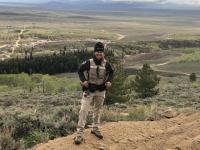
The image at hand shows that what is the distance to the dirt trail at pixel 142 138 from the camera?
9.69 metres

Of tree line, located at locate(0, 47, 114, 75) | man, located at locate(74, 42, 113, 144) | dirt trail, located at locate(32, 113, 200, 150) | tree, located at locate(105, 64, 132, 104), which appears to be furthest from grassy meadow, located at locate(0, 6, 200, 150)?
tree line, located at locate(0, 47, 114, 75)

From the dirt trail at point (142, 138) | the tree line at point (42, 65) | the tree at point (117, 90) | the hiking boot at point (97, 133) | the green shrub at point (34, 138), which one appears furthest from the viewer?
the tree line at point (42, 65)

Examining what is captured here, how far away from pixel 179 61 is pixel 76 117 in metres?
93.5

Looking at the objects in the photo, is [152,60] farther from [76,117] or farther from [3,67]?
[76,117]

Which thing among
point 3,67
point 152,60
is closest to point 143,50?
point 152,60

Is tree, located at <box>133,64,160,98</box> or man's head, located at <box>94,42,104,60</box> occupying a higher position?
man's head, located at <box>94,42,104,60</box>

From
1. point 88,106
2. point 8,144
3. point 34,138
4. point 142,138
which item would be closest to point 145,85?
point 34,138

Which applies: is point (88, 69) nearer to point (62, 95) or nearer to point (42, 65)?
point (62, 95)

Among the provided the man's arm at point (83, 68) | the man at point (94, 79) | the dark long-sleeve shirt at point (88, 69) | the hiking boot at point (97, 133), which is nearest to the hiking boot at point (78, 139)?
the man at point (94, 79)

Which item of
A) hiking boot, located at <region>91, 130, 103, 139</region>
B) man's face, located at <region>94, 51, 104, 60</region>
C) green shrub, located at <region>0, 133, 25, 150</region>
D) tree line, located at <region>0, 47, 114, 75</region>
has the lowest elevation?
tree line, located at <region>0, 47, 114, 75</region>

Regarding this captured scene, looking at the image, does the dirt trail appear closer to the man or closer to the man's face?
the man

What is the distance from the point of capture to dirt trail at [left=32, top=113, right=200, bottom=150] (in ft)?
31.8

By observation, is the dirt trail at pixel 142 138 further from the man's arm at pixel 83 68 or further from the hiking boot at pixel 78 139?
the man's arm at pixel 83 68

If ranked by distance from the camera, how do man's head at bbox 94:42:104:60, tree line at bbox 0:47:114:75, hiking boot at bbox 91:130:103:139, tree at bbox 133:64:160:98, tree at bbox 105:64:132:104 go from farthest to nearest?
tree line at bbox 0:47:114:75 < tree at bbox 133:64:160:98 < tree at bbox 105:64:132:104 < hiking boot at bbox 91:130:103:139 < man's head at bbox 94:42:104:60
